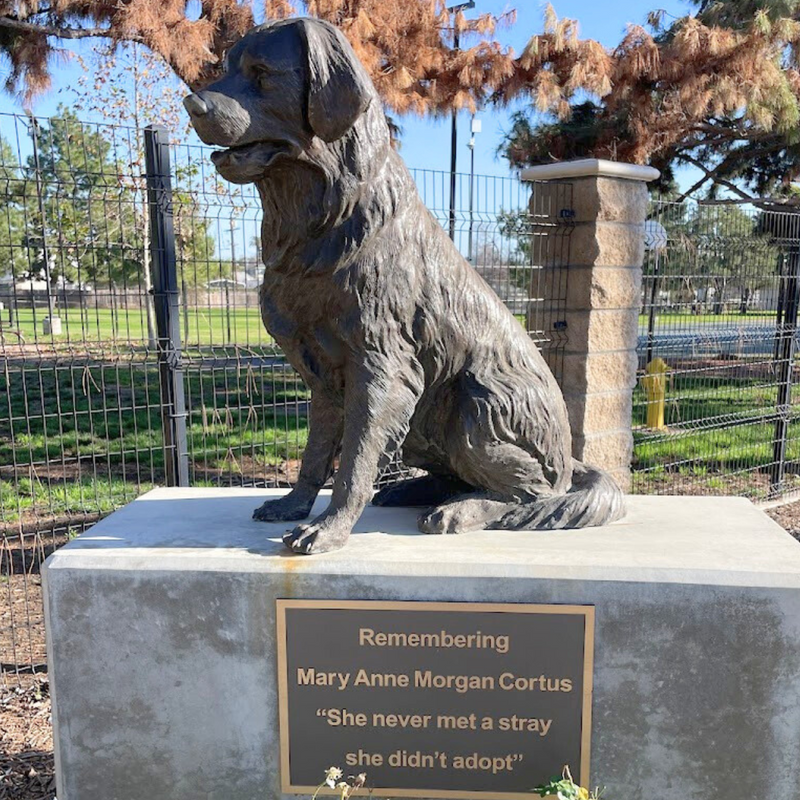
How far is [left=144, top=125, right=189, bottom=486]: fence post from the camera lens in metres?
4.09

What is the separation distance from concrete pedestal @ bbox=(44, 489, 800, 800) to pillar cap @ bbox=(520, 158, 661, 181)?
338 centimetres

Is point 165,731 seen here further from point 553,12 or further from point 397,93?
point 553,12

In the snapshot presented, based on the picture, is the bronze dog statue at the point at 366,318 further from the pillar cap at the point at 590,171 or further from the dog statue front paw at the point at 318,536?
the pillar cap at the point at 590,171

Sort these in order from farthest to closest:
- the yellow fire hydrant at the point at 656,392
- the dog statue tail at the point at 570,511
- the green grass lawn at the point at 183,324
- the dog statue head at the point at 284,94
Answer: the yellow fire hydrant at the point at 656,392 < the green grass lawn at the point at 183,324 < the dog statue tail at the point at 570,511 < the dog statue head at the point at 284,94

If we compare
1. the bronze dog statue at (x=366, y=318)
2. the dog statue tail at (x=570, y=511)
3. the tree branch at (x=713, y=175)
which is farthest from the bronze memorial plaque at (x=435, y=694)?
the tree branch at (x=713, y=175)

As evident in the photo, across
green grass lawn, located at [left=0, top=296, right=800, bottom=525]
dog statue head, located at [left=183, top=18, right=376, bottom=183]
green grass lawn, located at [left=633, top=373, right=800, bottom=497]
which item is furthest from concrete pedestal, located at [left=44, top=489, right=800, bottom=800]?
green grass lawn, located at [left=633, top=373, right=800, bottom=497]

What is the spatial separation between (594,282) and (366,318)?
130 inches

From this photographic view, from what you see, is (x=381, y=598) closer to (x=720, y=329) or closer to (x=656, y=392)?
(x=720, y=329)

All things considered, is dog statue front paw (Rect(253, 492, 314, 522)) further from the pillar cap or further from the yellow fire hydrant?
the yellow fire hydrant

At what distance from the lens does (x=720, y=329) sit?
6777mm

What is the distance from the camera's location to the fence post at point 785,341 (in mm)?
7051

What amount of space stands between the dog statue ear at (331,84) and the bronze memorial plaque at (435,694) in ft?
4.52

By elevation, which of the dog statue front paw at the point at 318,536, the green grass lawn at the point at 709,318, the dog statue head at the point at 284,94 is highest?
the dog statue head at the point at 284,94

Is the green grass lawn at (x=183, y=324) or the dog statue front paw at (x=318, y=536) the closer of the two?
the dog statue front paw at (x=318, y=536)
